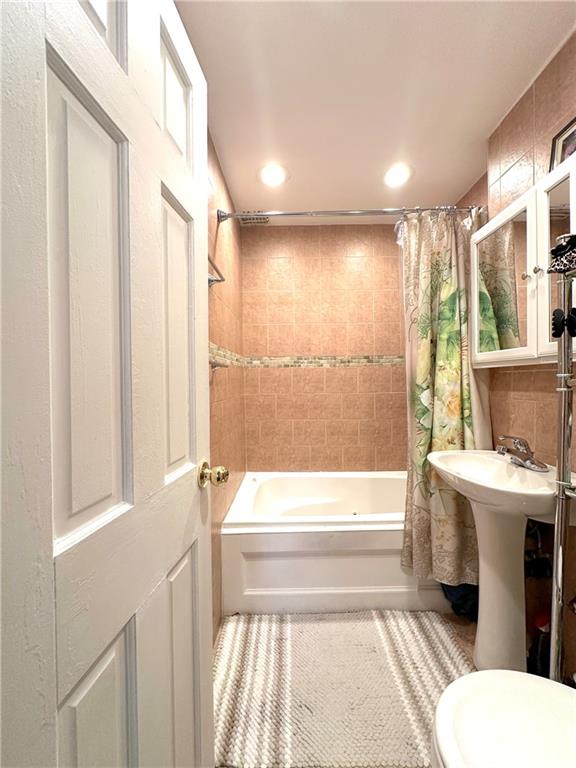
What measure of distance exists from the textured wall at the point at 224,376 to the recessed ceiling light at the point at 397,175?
96 cm

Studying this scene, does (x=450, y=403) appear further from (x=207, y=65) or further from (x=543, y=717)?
(x=207, y=65)

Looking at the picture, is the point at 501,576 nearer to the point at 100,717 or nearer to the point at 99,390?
the point at 100,717

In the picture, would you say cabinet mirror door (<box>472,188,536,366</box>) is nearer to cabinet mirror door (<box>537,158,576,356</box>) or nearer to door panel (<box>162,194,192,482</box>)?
cabinet mirror door (<box>537,158,576,356</box>)

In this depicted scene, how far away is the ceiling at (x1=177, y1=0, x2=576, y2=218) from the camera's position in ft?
3.77

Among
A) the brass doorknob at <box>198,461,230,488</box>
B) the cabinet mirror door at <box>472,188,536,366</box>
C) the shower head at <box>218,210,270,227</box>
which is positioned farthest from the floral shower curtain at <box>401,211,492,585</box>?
the brass doorknob at <box>198,461,230,488</box>

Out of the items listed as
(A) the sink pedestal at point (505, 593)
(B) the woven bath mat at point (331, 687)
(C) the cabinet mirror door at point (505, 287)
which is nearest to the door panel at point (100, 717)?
(B) the woven bath mat at point (331, 687)

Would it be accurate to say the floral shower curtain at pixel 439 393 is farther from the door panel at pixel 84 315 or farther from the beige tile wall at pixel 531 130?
the door panel at pixel 84 315

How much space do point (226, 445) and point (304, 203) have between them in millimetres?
1655

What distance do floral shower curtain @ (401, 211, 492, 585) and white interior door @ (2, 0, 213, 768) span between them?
1.29 meters

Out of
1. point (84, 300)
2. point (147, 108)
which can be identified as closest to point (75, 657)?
point (84, 300)

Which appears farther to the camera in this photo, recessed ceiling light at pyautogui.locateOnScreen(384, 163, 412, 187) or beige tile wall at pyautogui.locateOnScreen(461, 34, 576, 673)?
recessed ceiling light at pyautogui.locateOnScreen(384, 163, 412, 187)

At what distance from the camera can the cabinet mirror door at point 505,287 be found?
4.57 ft

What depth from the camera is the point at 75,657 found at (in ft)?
1.42

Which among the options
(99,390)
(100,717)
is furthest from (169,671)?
(99,390)
